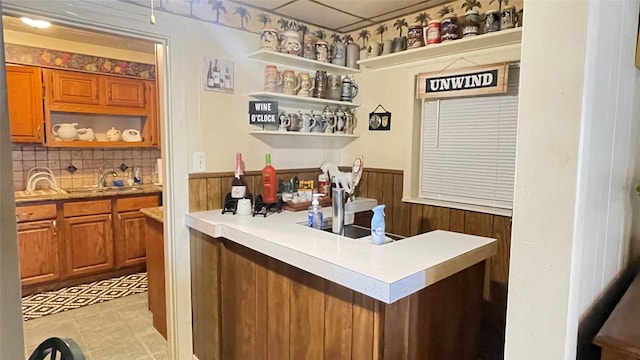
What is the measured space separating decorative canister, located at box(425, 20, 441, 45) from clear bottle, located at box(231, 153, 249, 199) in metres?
1.37

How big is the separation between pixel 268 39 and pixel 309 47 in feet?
1.14

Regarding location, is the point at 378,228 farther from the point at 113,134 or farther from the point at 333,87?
the point at 113,134

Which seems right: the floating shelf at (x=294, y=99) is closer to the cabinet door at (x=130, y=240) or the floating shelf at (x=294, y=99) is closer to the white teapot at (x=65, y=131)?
the cabinet door at (x=130, y=240)

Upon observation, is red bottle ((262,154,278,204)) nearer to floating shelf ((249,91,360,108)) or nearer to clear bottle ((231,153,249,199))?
clear bottle ((231,153,249,199))

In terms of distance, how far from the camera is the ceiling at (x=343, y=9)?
7.75ft

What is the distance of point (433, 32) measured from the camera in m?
2.28

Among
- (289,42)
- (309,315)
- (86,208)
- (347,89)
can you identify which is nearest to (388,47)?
(347,89)

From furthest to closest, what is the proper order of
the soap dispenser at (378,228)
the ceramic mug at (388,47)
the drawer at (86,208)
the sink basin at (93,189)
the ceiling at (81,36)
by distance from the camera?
the sink basin at (93,189)
the drawer at (86,208)
the ceiling at (81,36)
the ceramic mug at (388,47)
the soap dispenser at (378,228)

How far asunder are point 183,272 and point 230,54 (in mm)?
1366

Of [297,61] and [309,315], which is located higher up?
[297,61]

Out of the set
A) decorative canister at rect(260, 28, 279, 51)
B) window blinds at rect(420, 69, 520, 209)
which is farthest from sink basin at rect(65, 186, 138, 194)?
window blinds at rect(420, 69, 520, 209)

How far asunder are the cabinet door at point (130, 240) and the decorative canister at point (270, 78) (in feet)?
6.98

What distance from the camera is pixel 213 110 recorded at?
7.57ft

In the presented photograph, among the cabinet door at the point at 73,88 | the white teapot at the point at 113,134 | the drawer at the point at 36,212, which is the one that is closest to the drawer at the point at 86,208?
the drawer at the point at 36,212
